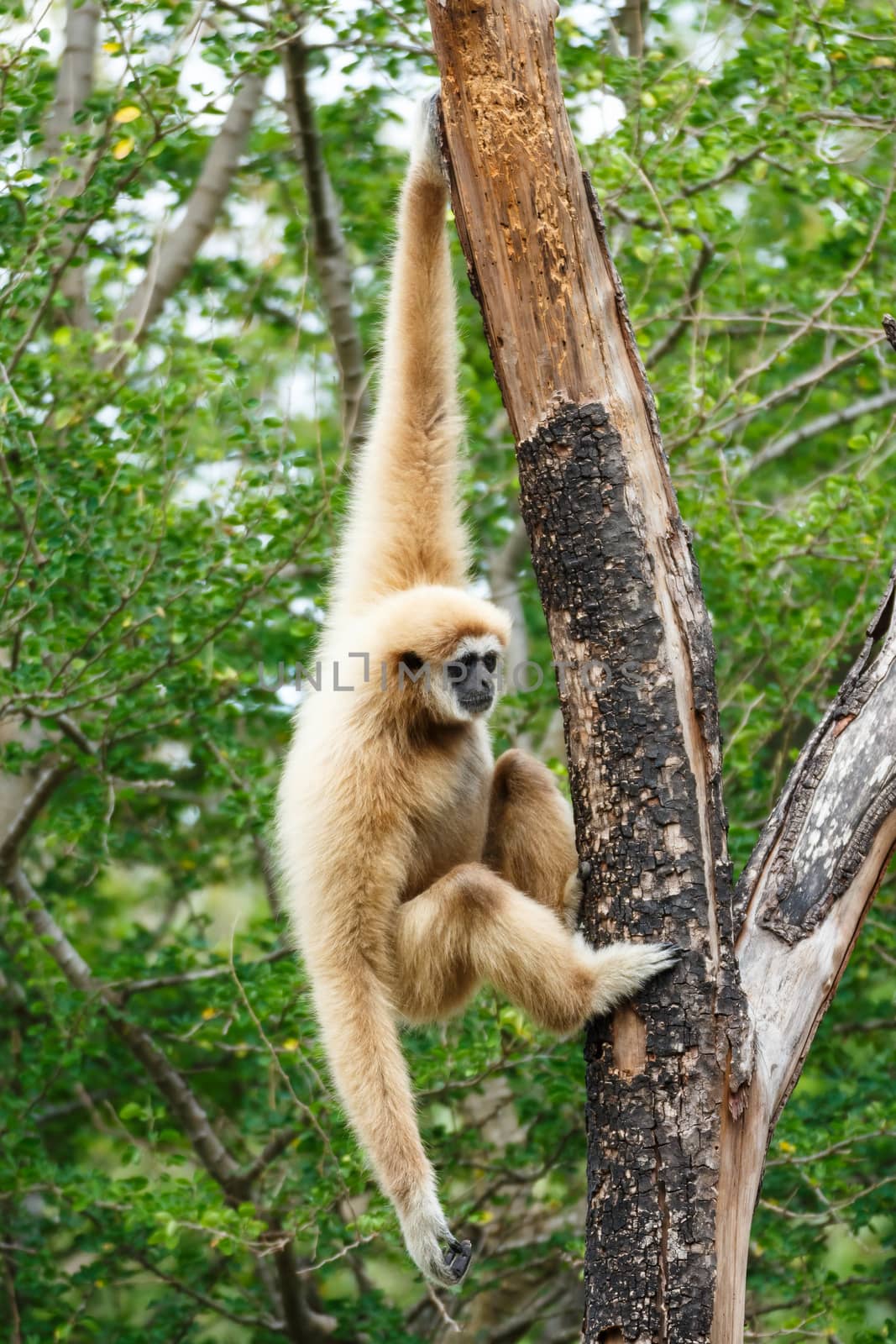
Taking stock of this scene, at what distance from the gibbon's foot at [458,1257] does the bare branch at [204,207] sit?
19.6 ft

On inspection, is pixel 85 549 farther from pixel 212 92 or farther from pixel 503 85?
pixel 503 85

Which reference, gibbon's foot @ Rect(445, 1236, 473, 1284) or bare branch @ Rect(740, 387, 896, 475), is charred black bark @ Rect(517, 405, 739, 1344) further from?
bare branch @ Rect(740, 387, 896, 475)

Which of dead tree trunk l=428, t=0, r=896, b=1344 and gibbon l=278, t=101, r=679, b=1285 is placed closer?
dead tree trunk l=428, t=0, r=896, b=1344

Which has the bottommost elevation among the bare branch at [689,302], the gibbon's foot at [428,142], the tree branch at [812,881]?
the tree branch at [812,881]

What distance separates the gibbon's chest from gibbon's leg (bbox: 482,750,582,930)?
56 mm

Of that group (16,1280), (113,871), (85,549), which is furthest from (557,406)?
(113,871)

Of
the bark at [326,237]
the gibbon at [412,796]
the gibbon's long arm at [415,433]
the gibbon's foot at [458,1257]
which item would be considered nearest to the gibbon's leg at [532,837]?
the gibbon at [412,796]

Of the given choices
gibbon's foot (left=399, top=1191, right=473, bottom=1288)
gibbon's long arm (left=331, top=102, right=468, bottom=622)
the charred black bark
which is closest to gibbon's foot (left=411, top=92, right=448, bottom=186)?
gibbon's long arm (left=331, top=102, right=468, bottom=622)

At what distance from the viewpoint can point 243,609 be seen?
6.68m

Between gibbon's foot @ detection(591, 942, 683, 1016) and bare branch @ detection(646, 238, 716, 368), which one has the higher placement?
bare branch @ detection(646, 238, 716, 368)

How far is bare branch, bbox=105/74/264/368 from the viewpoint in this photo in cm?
850

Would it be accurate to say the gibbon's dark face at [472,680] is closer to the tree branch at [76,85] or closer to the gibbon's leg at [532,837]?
the gibbon's leg at [532,837]

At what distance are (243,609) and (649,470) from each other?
332 cm

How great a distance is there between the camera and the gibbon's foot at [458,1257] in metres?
4.32
